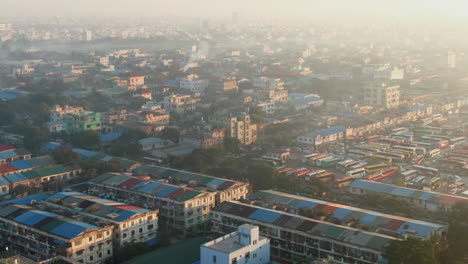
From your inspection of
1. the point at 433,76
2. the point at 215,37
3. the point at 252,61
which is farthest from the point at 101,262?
the point at 215,37

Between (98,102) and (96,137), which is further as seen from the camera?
(98,102)

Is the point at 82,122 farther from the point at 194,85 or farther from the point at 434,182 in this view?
the point at 434,182

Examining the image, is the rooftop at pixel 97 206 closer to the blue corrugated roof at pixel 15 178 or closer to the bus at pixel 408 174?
the blue corrugated roof at pixel 15 178

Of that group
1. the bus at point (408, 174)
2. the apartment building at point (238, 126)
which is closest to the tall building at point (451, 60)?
the apartment building at point (238, 126)

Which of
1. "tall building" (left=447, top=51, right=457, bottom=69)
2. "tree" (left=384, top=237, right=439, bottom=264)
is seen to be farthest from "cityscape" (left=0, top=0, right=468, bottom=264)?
"tall building" (left=447, top=51, right=457, bottom=69)

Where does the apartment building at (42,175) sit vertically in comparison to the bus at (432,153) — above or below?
above

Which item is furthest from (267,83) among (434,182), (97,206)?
(97,206)

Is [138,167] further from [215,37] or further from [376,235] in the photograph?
[215,37]
